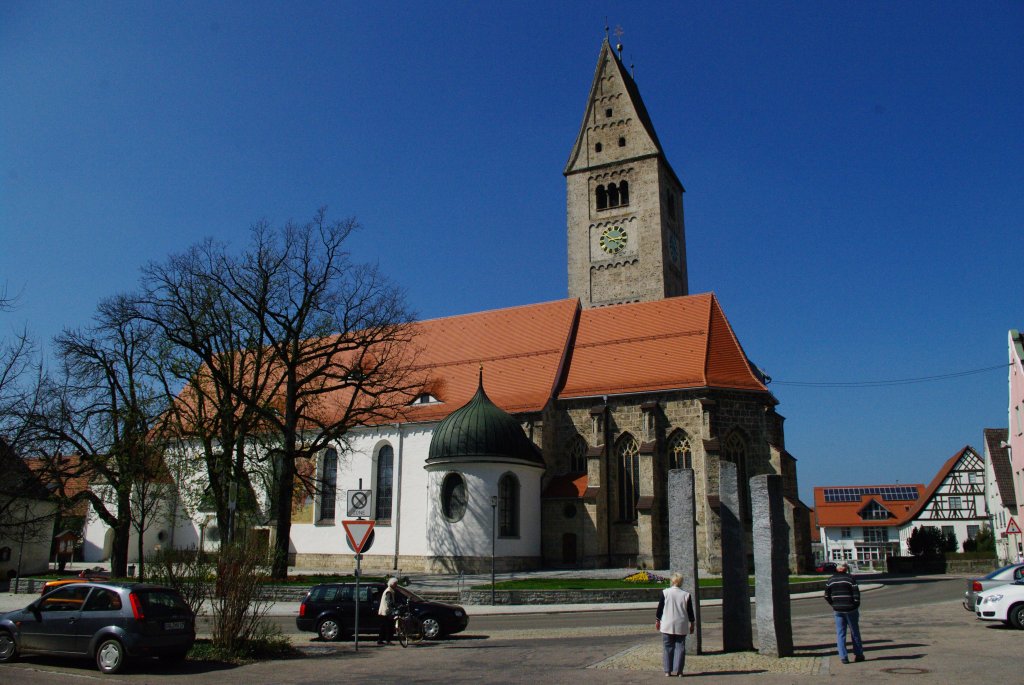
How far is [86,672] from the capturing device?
42.1ft

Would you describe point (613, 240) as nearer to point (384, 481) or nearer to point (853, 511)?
point (384, 481)

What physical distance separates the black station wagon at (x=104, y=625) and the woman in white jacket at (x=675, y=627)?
7732 mm

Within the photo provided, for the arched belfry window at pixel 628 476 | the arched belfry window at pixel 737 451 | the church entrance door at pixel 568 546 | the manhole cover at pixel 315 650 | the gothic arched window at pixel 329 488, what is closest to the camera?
the manhole cover at pixel 315 650

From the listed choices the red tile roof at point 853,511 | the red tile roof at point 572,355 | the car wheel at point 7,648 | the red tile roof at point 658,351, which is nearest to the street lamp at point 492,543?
the red tile roof at point 572,355

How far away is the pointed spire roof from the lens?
53.0 metres

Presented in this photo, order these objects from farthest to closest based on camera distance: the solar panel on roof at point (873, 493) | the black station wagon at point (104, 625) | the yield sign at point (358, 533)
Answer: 1. the solar panel on roof at point (873, 493)
2. the yield sign at point (358, 533)
3. the black station wagon at point (104, 625)

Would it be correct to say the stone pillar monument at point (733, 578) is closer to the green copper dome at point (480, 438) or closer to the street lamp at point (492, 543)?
the street lamp at point (492, 543)

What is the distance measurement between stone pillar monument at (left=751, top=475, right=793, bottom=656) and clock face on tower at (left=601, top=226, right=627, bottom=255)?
126ft

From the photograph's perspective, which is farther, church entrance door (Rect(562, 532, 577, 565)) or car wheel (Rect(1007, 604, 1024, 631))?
church entrance door (Rect(562, 532, 577, 565))

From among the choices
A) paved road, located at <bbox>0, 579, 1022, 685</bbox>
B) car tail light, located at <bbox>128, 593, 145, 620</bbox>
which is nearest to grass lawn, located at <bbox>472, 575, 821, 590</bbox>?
paved road, located at <bbox>0, 579, 1022, 685</bbox>

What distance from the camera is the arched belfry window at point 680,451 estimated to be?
35.5 m

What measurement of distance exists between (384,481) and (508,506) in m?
7.81

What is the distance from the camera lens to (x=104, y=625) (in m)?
13.0

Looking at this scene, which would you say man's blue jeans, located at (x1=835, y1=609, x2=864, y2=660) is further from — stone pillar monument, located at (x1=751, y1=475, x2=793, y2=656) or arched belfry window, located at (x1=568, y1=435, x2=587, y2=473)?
arched belfry window, located at (x1=568, y1=435, x2=587, y2=473)
